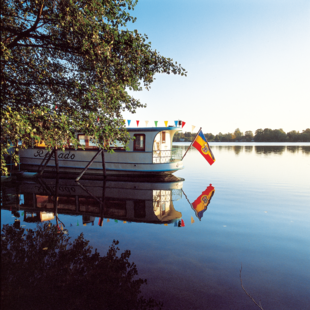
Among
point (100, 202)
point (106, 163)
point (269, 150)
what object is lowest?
point (100, 202)

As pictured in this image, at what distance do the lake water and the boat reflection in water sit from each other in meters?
0.05

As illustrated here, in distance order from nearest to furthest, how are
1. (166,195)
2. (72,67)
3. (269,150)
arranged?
(72,67), (166,195), (269,150)

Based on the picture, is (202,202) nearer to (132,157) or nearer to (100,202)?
(100,202)

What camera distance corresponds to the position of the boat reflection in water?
876 centimetres

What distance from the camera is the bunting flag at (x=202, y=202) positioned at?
1002 centimetres

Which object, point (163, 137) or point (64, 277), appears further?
point (163, 137)

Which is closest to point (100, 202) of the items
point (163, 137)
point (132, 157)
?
point (132, 157)

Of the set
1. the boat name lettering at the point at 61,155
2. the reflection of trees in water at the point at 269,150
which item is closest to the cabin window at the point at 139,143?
the boat name lettering at the point at 61,155

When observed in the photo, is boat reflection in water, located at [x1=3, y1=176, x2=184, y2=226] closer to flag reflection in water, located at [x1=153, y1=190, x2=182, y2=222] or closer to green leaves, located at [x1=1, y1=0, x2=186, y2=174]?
flag reflection in water, located at [x1=153, y1=190, x2=182, y2=222]

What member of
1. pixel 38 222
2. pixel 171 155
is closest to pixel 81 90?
pixel 38 222

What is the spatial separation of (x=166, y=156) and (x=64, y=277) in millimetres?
14081

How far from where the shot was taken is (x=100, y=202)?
1056 cm

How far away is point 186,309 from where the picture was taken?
3.73 meters

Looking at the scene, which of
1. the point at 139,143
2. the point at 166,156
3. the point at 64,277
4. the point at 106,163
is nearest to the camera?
the point at 64,277
